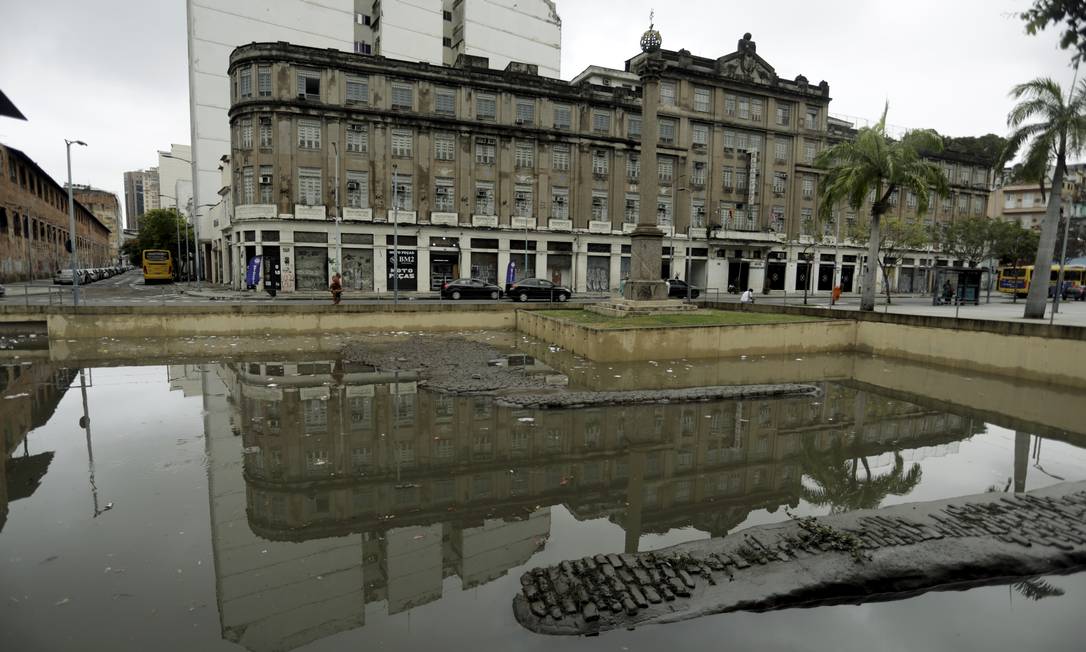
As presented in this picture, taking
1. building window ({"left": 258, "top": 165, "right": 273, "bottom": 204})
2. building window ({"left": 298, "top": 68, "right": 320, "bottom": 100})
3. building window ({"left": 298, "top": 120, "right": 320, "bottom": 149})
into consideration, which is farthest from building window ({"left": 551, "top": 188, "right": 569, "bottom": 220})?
building window ({"left": 258, "top": 165, "right": 273, "bottom": 204})

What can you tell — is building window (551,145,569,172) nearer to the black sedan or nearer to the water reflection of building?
the black sedan

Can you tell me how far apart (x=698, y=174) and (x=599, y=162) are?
8898 mm

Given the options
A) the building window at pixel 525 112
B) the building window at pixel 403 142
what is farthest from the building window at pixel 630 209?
the building window at pixel 403 142

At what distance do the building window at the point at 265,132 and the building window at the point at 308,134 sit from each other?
68.1 inches

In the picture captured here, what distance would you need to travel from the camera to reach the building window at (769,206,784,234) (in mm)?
50125

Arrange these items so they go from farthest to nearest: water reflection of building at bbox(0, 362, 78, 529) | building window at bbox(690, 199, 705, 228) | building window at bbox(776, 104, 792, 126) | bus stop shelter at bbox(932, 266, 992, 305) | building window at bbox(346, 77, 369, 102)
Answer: building window at bbox(776, 104, 792, 126)
building window at bbox(690, 199, 705, 228)
building window at bbox(346, 77, 369, 102)
bus stop shelter at bbox(932, 266, 992, 305)
water reflection of building at bbox(0, 362, 78, 529)

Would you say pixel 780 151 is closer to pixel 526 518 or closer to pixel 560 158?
pixel 560 158

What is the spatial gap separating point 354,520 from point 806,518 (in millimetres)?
5010

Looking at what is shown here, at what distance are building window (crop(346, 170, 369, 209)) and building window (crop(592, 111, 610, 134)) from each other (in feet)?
57.0

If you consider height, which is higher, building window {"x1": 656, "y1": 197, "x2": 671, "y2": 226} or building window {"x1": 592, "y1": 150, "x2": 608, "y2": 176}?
building window {"x1": 592, "y1": 150, "x2": 608, "y2": 176}

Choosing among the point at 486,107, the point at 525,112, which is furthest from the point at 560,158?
the point at 486,107

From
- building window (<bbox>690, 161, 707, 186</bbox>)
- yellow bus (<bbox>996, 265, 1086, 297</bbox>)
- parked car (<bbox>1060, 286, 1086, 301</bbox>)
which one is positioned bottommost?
parked car (<bbox>1060, 286, 1086, 301</bbox>)

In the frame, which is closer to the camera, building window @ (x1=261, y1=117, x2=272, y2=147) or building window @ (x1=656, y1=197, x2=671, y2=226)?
building window @ (x1=261, y1=117, x2=272, y2=147)

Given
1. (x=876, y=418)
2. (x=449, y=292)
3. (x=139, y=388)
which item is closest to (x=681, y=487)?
(x=876, y=418)
